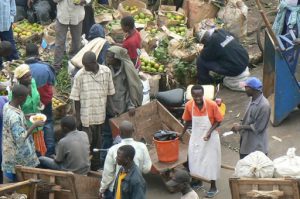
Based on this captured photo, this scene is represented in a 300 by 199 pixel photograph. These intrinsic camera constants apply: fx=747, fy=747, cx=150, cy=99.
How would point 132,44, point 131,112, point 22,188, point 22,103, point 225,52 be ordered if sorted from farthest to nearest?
point 225,52 → point 132,44 → point 131,112 → point 22,103 → point 22,188

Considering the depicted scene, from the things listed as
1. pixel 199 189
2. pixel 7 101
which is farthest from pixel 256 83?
pixel 7 101

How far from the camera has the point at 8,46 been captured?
10.7m

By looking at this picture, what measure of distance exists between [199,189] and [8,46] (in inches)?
135

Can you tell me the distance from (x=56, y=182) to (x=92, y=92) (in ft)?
5.41

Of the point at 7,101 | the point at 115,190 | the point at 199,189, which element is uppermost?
the point at 7,101

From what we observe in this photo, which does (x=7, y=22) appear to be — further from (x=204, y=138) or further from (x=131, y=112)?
(x=204, y=138)

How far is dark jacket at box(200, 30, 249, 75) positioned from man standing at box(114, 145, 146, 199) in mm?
4235

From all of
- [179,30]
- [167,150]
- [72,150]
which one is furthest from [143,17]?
[72,150]

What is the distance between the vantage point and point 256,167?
314 inches

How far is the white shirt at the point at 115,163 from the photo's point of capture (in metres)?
8.24

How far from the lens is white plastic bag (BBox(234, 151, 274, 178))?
795cm

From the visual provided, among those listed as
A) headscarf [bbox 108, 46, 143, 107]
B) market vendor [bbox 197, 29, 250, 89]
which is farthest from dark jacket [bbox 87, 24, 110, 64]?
market vendor [bbox 197, 29, 250, 89]

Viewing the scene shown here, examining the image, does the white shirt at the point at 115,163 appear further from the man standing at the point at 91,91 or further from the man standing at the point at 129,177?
the man standing at the point at 91,91

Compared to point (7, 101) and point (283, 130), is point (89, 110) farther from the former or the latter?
point (283, 130)
